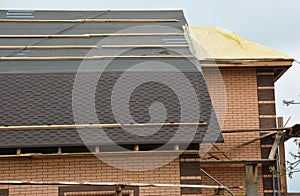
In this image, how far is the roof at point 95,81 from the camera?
12805 mm

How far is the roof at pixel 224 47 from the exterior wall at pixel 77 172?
440 centimetres

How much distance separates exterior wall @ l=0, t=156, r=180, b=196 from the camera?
12508mm

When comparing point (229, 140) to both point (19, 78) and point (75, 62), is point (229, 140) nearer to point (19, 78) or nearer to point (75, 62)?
point (75, 62)

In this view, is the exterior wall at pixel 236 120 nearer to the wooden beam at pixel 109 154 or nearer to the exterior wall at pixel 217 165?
the exterior wall at pixel 217 165

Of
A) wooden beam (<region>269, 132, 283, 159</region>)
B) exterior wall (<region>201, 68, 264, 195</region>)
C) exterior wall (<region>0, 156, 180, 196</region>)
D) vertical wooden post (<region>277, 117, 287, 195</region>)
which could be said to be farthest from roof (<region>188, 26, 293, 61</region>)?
exterior wall (<region>0, 156, 180, 196</region>)

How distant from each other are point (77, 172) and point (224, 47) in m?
6.36

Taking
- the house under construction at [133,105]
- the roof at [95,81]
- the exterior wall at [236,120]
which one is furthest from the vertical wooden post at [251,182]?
the exterior wall at [236,120]

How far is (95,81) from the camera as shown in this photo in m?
14.2

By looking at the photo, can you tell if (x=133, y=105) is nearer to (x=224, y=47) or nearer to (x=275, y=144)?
(x=275, y=144)

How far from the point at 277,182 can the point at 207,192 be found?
1838 millimetres

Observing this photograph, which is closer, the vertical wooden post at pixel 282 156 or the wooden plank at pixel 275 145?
the wooden plank at pixel 275 145

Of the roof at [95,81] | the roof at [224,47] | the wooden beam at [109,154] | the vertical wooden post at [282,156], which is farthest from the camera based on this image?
the roof at [224,47]

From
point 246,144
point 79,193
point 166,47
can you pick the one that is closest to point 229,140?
point 246,144

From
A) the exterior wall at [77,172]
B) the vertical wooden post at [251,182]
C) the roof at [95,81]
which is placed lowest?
the vertical wooden post at [251,182]
